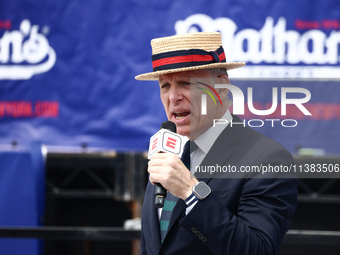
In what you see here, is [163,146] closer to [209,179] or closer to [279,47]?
[209,179]

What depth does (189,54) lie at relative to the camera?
2316mm

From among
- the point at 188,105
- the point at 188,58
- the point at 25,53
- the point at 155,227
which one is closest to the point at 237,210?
the point at 155,227

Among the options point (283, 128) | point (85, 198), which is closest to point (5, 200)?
point (85, 198)

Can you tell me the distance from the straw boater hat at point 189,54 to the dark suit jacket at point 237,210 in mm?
301

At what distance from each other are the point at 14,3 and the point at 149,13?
1594mm

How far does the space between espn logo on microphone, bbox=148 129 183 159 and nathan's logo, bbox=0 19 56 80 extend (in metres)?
4.36

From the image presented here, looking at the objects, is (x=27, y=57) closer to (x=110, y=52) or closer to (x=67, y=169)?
(x=110, y=52)

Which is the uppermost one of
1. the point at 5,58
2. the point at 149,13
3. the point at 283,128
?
the point at 149,13

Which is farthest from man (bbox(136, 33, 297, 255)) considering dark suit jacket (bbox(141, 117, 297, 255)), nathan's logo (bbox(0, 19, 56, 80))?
nathan's logo (bbox(0, 19, 56, 80))

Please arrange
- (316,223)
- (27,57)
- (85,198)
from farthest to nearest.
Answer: (85,198) → (316,223) → (27,57)

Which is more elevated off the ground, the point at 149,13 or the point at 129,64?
the point at 149,13

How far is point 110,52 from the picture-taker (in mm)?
6004

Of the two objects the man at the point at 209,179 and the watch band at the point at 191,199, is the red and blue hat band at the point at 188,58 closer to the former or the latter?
the man at the point at 209,179

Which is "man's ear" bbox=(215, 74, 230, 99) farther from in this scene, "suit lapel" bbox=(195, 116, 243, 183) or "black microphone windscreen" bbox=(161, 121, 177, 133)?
"black microphone windscreen" bbox=(161, 121, 177, 133)
